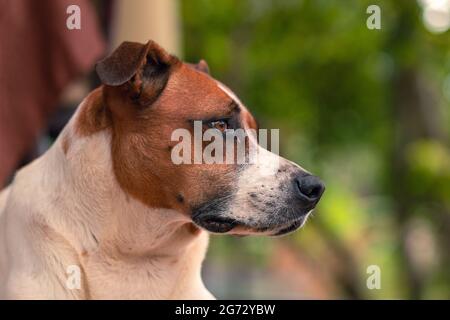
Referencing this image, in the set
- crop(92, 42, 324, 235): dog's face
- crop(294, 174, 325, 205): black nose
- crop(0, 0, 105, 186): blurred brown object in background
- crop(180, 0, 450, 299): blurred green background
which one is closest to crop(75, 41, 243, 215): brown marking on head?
crop(92, 42, 324, 235): dog's face

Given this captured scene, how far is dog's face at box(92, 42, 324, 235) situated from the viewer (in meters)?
2.96

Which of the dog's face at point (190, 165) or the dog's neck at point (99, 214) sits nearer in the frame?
the dog's face at point (190, 165)

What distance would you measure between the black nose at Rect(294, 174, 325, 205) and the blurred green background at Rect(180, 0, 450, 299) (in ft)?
20.8

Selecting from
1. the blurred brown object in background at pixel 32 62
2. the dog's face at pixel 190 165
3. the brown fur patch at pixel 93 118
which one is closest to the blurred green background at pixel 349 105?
the blurred brown object in background at pixel 32 62

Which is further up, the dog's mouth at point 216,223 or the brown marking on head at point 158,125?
the brown marking on head at point 158,125

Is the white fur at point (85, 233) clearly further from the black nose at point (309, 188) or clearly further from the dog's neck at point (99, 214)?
the black nose at point (309, 188)

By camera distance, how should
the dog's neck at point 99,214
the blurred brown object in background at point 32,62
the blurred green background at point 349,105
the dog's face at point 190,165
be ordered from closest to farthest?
the dog's face at point 190,165 < the dog's neck at point 99,214 < the blurred brown object in background at point 32,62 < the blurred green background at point 349,105

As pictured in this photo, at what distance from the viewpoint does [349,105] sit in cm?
1377

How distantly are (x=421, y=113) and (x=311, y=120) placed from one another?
2.68m

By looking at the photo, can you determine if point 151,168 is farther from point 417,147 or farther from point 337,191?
point 337,191

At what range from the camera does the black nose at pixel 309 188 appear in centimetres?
292

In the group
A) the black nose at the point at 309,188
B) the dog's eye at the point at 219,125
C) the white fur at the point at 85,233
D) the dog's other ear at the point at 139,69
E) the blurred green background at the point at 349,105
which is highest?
the dog's other ear at the point at 139,69

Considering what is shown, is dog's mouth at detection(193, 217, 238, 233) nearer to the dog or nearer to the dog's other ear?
the dog

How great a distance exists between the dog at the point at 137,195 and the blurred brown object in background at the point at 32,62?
1.34 meters
